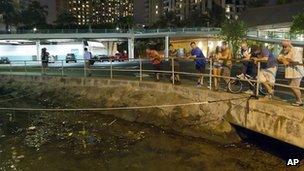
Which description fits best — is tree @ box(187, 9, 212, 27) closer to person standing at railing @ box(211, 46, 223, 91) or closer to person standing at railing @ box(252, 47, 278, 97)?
person standing at railing @ box(211, 46, 223, 91)

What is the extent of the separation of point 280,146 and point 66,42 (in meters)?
65.1

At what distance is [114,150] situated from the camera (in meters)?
12.5

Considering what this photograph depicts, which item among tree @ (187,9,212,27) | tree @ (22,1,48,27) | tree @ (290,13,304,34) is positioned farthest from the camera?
tree @ (187,9,212,27)

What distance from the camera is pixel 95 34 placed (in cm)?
6806

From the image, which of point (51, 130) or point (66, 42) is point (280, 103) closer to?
point (51, 130)

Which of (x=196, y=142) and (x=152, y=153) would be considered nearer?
(x=152, y=153)

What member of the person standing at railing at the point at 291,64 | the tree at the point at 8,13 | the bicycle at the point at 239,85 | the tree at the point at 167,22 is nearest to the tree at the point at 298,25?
the bicycle at the point at 239,85

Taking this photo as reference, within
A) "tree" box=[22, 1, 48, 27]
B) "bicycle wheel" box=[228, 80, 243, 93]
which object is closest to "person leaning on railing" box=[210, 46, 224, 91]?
"bicycle wheel" box=[228, 80, 243, 93]

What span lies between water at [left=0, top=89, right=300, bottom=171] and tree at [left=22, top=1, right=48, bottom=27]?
308ft

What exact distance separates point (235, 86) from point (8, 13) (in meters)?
101

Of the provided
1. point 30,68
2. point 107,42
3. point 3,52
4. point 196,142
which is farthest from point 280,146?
point 107,42

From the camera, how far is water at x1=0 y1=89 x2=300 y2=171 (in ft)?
36.3

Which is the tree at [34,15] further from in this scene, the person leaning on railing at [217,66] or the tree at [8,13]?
the person leaning on railing at [217,66]

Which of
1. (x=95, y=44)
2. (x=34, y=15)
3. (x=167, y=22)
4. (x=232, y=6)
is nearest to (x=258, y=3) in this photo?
(x=232, y=6)
